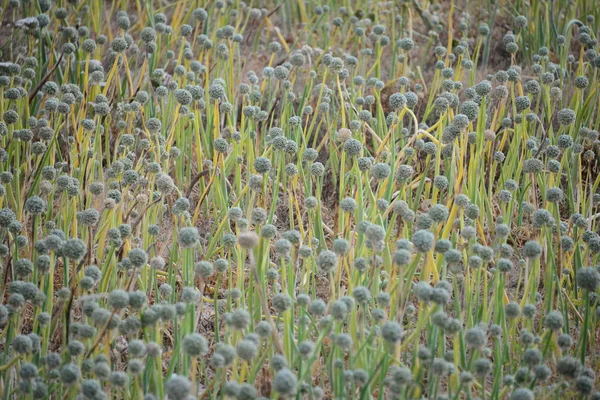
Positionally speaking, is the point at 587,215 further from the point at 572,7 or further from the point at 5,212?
the point at 5,212

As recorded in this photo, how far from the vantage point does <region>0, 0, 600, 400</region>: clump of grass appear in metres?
1.51

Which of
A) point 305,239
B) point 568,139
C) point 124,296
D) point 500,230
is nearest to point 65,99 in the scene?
point 305,239

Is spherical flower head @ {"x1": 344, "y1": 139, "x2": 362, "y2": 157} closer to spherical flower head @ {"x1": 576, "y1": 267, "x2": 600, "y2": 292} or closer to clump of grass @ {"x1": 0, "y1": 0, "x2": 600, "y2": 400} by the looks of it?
clump of grass @ {"x1": 0, "y1": 0, "x2": 600, "y2": 400}

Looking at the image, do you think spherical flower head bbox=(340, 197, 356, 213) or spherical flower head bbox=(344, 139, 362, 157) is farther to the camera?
spherical flower head bbox=(344, 139, 362, 157)

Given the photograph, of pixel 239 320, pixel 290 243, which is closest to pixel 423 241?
pixel 290 243

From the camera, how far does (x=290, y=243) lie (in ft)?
5.52

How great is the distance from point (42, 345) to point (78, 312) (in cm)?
36

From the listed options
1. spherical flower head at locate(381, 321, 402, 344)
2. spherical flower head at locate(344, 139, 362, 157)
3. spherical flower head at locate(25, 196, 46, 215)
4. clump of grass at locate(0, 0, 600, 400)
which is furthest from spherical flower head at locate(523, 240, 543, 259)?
spherical flower head at locate(25, 196, 46, 215)

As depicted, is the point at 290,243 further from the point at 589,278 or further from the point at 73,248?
the point at 589,278

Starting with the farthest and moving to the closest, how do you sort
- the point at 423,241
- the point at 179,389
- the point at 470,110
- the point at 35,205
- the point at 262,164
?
the point at 470,110
the point at 262,164
the point at 35,205
the point at 423,241
the point at 179,389

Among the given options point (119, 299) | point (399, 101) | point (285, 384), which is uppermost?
point (399, 101)

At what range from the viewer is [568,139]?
219 centimetres

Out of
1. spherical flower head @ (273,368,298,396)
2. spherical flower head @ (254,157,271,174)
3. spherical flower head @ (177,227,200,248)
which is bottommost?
spherical flower head @ (273,368,298,396)

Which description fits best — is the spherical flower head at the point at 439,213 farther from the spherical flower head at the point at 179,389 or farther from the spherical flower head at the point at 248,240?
the spherical flower head at the point at 179,389
